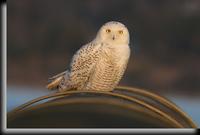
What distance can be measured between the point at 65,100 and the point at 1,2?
0.67m

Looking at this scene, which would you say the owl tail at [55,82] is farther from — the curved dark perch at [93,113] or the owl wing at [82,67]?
the curved dark perch at [93,113]

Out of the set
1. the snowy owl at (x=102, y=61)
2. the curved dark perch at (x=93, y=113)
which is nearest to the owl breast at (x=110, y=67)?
the snowy owl at (x=102, y=61)

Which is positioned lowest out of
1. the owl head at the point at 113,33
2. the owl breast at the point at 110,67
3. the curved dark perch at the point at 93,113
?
the curved dark perch at the point at 93,113

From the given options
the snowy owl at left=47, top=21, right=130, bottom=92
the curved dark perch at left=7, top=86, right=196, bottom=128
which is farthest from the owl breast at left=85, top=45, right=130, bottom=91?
the curved dark perch at left=7, top=86, right=196, bottom=128

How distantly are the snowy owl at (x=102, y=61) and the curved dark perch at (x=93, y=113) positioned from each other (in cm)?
51

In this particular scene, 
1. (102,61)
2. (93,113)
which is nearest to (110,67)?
(102,61)

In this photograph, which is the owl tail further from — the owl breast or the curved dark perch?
the curved dark perch

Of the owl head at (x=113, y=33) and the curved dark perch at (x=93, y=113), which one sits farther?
the owl head at (x=113, y=33)

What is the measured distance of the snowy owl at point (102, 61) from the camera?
61.4 inches

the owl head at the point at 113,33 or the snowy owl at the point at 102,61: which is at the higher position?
the owl head at the point at 113,33

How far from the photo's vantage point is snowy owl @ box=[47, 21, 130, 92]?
156 centimetres

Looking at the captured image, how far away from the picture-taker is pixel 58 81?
1643mm

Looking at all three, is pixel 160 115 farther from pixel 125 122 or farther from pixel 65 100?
pixel 65 100

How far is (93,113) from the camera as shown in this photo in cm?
102
